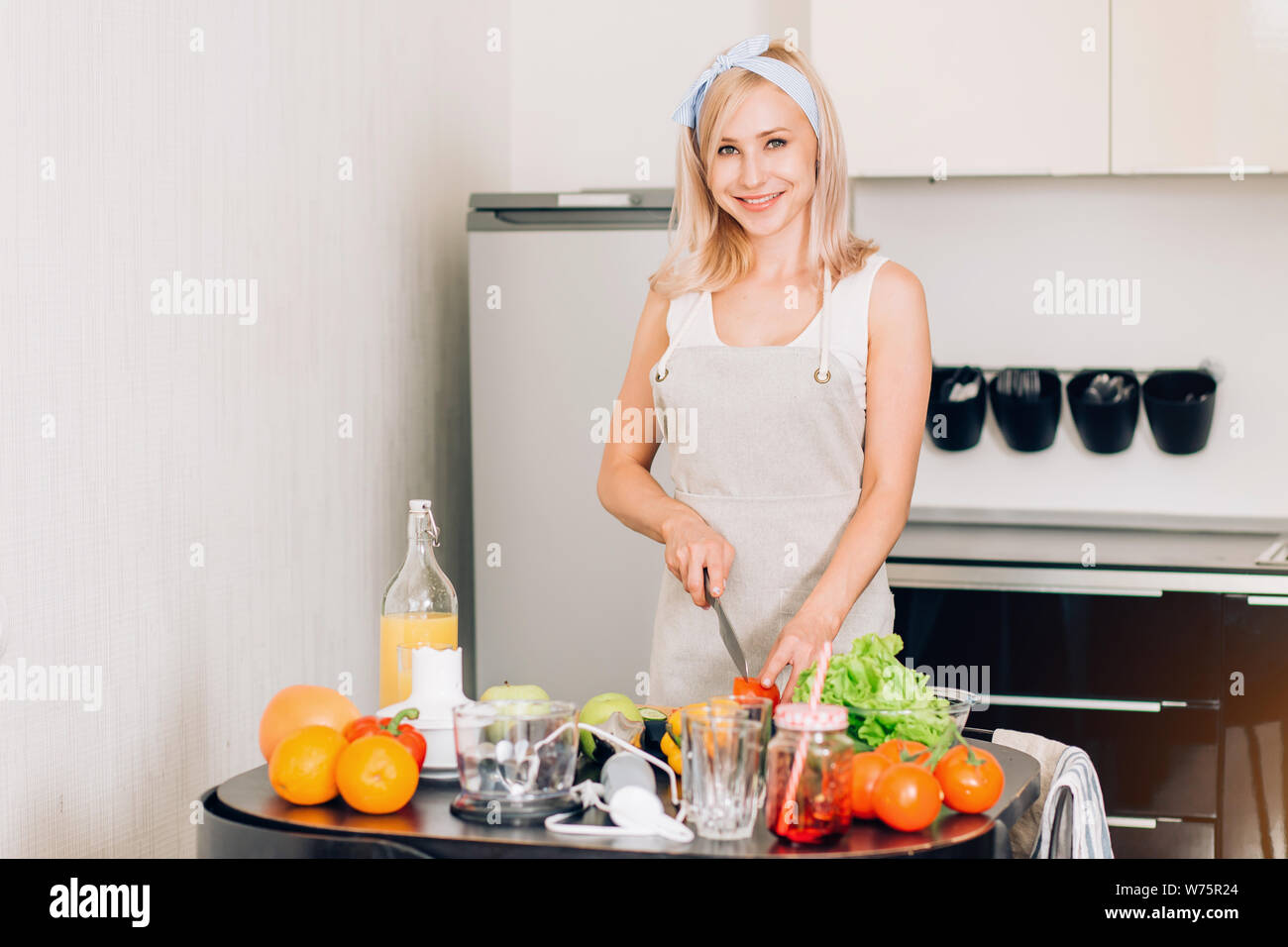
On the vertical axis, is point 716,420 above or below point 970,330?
below

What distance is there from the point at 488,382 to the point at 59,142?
124 centimetres

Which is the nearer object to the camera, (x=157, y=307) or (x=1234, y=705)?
(x=157, y=307)

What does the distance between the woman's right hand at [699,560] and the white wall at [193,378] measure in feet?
2.35

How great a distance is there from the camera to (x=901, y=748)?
3.50 feet

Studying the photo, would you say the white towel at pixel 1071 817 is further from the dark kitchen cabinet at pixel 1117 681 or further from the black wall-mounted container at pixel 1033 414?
the black wall-mounted container at pixel 1033 414

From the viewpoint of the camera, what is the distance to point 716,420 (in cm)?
172

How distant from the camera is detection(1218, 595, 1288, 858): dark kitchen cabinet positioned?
2309mm

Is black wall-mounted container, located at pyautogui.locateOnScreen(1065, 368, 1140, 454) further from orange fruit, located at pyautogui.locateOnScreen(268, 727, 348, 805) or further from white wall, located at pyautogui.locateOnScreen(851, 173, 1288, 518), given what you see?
orange fruit, located at pyautogui.locateOnScreen(268, 727, 348, 805)

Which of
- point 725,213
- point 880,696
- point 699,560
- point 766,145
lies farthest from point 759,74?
point 880,696

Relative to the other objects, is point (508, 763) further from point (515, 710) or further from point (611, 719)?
Answer: point (611, 719)

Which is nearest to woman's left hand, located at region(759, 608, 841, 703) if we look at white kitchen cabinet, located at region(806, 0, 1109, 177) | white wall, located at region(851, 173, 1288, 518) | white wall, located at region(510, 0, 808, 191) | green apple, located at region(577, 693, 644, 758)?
green apple, located at region(577, 693, 644, 758)

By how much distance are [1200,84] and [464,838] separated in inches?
88.0
